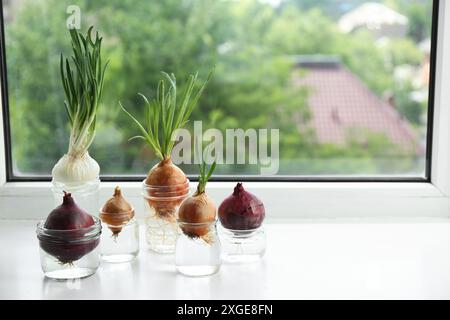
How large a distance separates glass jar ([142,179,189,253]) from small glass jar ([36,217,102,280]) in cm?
13

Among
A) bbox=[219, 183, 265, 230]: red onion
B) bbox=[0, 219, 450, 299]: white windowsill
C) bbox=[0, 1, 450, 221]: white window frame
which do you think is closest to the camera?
bbox=[0, 219, 450, 299]: white windowsill

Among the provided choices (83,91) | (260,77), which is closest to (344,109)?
(260,77)

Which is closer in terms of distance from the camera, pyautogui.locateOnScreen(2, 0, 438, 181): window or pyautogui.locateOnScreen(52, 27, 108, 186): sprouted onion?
pyautogui.locateOnScreen(52, 27, 108, 186): sprouted onion

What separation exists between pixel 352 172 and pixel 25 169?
808 millimetres

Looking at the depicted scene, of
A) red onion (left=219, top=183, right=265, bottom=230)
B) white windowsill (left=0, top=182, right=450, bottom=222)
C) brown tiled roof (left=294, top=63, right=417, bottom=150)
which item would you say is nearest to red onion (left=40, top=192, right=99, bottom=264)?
red onion (left=219, top=183, right=265, bottom=230)

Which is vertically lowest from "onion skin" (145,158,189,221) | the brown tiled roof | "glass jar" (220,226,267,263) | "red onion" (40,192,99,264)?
"glass jar" (220,226,267,263)

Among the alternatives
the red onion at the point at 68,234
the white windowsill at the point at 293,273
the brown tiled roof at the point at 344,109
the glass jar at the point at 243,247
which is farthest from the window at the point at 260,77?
the red onion at the point at 68,234

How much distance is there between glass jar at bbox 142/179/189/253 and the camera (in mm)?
1226

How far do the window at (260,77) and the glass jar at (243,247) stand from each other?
1.18 ft

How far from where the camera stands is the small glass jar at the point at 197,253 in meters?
1.14

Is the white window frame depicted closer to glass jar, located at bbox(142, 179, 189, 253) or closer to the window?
the window

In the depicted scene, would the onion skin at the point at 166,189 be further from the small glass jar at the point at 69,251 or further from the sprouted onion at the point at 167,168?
the small glass jar at the point at 69,251

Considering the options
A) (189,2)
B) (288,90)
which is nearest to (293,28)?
(288,90)
